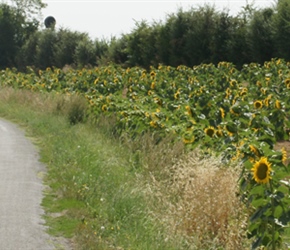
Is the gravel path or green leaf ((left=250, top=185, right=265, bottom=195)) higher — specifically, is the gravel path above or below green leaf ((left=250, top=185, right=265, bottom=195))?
below

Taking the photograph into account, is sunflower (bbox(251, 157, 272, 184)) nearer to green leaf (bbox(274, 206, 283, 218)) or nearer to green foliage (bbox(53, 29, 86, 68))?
green leaf (bbox(274, 206, 283, 218))

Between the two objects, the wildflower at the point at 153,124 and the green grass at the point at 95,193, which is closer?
the green grass at the point at 95,193

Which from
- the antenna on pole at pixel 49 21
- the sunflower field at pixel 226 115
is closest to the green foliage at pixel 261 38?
the sunflower field at pixel 226 115

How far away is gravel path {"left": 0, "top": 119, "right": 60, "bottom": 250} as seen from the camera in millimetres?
9570

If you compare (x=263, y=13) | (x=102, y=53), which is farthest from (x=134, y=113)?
(x=102, y=53)

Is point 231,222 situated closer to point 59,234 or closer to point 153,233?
point 153,233

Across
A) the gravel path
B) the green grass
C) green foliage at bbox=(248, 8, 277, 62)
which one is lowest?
the gravel path

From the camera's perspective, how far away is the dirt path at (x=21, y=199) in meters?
9.57

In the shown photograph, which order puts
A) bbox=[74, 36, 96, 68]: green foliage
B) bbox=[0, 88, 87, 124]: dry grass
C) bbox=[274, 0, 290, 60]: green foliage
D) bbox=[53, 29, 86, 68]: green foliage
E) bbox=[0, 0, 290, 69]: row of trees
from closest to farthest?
bbox=[0, 88, 87, 124]: dry grass < bbox=[274, 0, 290, 60]: green foliage < bbox=[0, 0, 290, 69]: row of trees < bbox=[74, 36, 96, 68]: green foliage < bbox=[53, 29, 86, 68]: green foliage

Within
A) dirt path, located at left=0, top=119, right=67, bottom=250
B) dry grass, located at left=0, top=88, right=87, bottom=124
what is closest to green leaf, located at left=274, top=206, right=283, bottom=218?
dirt path, located at left=0, top=119, right=67, bottom=250

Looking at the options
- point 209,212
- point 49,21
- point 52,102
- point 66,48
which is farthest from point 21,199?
point 49,21

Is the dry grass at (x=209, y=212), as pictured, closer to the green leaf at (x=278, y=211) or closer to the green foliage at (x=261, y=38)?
the green leaf at (x=278, y=211)

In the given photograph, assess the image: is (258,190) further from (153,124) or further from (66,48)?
(66,48)

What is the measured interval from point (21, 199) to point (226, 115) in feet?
13.1
